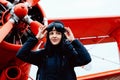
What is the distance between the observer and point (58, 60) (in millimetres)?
2939

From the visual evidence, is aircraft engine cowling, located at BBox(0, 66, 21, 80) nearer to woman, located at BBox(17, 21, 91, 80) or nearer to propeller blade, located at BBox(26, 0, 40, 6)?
propeller blade, located at BBox(26, 0, 40, 6)

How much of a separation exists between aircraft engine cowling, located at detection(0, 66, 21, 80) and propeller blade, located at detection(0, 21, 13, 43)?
0.68 m

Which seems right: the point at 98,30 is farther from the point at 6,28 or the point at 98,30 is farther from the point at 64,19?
the point at 6,28

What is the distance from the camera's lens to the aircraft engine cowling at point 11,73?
506 centimetres

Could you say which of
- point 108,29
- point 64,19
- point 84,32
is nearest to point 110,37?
point 108,29

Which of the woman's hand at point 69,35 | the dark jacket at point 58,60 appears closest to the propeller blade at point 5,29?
the dark jacket at point 58,60

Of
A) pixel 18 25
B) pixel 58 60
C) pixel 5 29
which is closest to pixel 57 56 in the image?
pixel 58 60

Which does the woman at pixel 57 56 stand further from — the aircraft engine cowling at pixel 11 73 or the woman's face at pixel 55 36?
the aircraft engine cowling at pixel 11 73

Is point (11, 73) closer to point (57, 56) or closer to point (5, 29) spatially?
point (5, 29)

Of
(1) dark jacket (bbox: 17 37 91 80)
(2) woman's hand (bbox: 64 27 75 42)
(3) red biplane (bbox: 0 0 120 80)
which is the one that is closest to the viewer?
(1) dark jacket (bbox: 17 37 91 80)

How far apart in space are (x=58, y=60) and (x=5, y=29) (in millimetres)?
2178

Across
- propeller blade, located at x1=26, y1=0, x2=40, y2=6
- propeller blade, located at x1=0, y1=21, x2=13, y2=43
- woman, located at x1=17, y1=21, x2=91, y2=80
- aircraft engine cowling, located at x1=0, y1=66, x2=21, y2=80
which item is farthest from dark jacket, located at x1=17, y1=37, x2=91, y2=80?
propeller blade, located at x1=26, y1=0, x2=40, y2=6

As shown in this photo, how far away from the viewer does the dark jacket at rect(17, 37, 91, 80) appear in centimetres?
289

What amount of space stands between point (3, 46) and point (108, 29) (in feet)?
12.5
